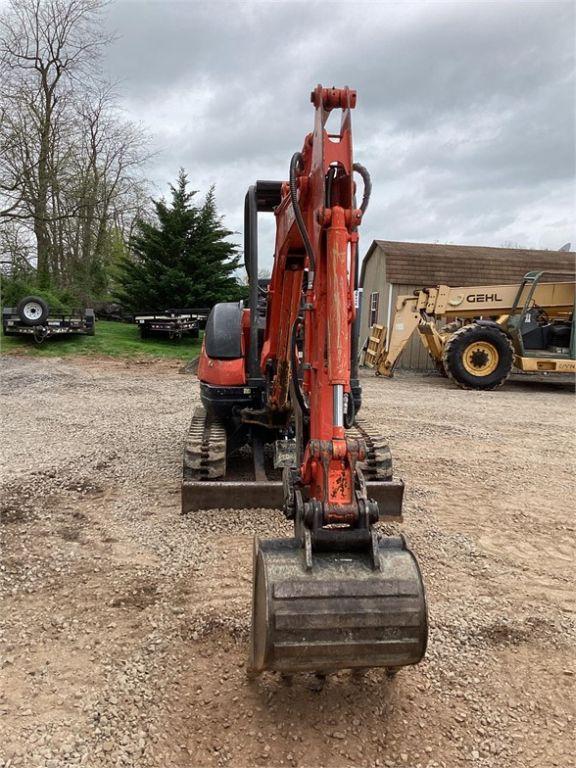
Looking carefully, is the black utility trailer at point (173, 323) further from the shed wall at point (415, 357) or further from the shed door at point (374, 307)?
the shed wall at point (415, 357)

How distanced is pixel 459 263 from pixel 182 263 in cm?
897

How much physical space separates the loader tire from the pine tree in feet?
27.3

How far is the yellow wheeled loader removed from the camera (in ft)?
41.5

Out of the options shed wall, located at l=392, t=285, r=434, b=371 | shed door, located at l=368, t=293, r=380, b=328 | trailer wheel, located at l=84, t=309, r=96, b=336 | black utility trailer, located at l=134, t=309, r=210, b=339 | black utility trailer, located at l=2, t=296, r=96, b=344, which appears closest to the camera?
black utility trailer, located at l=2, t=296, r=96, b=344

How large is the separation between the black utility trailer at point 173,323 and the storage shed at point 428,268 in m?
5.75

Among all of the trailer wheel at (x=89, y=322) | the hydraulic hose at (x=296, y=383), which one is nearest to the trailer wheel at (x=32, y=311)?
the trailer wheel at (x=89, y=322)

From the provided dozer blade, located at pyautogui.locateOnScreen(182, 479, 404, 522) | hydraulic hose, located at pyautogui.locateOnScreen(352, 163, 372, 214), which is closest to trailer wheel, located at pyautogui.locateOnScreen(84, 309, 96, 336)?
dozer blade, located at pyautogui.locateOnScreen(182, 479, 404, 522)

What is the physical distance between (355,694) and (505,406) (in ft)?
28.9

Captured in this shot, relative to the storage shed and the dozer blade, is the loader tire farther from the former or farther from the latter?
the dozer blade

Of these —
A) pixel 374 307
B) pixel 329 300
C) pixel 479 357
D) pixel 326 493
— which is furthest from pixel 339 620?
pixel 374 307

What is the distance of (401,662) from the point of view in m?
2.24

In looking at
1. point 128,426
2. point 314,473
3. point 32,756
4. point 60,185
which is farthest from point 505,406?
point 60,185

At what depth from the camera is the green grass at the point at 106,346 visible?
15.5 metres

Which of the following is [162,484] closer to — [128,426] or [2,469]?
[2,469]
